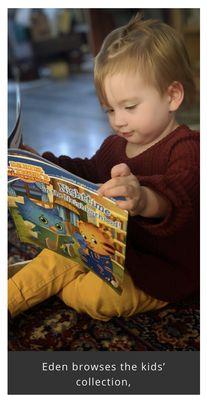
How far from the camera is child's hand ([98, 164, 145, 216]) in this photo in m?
0.62

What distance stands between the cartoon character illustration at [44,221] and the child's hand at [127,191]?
0.40 ft

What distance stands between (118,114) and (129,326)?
0.32 metres

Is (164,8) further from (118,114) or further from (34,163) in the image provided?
(34,163)

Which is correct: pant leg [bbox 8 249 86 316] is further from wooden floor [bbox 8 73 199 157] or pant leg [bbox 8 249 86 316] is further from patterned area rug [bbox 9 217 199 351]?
wooden floor [bbox 8 73 199 157]

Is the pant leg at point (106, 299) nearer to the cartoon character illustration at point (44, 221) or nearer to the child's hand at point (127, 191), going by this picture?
the cartoon character illustration at point (44, 221)

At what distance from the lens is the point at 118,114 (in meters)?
0.71

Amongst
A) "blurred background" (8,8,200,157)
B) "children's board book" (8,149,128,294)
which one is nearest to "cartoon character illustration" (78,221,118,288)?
"children's board book" (8,149,128,294)

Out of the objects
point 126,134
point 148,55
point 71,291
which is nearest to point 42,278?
point 71,291

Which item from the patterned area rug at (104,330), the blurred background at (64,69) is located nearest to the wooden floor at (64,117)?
the blurred background at (64,69)

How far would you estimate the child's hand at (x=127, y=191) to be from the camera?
0.62 m

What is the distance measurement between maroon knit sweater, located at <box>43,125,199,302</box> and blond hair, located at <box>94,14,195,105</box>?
74mm

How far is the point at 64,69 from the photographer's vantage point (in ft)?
2.64

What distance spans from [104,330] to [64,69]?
15.5 inches
